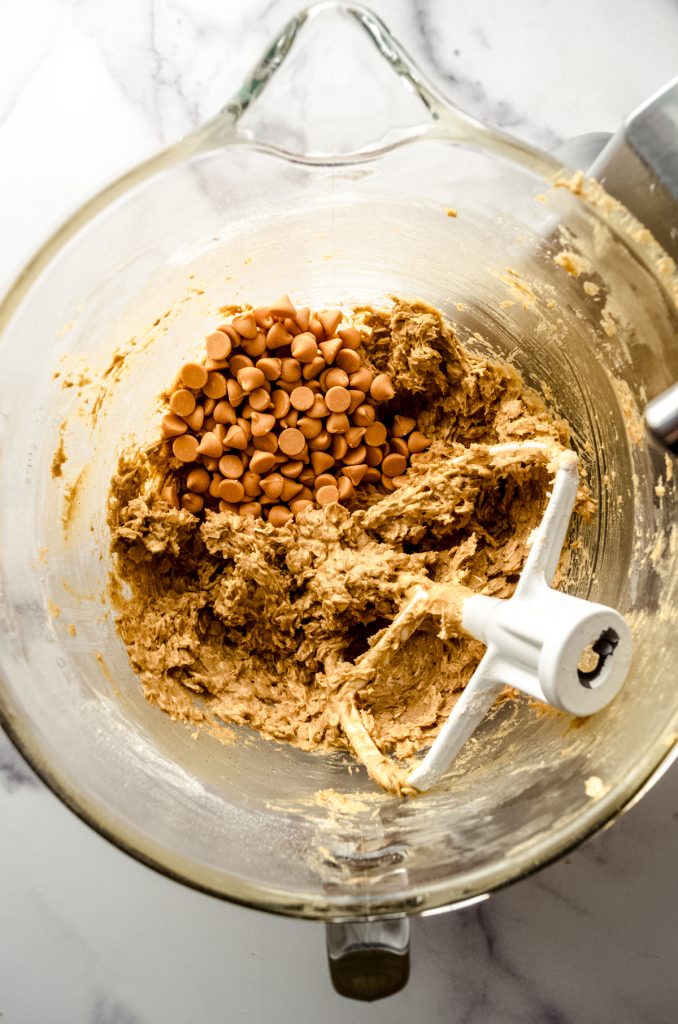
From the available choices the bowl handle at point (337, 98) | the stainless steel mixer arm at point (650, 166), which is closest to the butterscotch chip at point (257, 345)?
the bowl handle at point (337, 98)

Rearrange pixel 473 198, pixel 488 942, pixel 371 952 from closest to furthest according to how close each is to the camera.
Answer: pixel 371 952
pixel 473 198
pixel 488 942

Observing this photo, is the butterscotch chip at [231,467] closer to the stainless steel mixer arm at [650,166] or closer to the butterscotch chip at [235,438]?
the butterscotch chip at [235,438]

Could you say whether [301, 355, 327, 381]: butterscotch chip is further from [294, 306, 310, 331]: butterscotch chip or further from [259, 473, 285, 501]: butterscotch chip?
[259, 473, 285, 501]: butterscotch chip

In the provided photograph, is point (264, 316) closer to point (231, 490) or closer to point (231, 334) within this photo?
point (231, 334)

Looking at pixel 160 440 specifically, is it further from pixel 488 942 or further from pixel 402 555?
pixel 488 942

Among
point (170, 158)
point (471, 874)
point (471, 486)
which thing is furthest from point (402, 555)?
point (170, 158)

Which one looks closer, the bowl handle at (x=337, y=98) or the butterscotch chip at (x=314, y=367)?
the bowl handle at (x=337, y=98)
